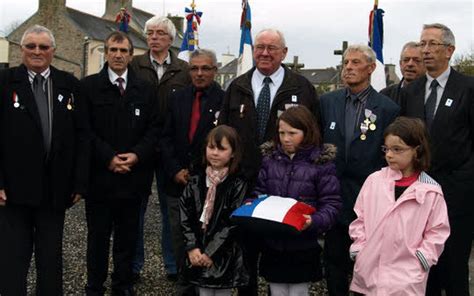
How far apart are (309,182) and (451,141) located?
125 centimetres

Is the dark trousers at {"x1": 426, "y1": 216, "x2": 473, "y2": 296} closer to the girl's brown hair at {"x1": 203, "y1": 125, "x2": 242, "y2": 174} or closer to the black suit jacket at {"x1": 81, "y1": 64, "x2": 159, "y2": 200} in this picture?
the girl's brown hair at {"x1": 203, "y1": 125, "x2": 242, "y2": 174}

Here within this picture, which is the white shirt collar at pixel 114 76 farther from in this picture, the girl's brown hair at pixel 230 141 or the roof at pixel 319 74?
the roof at pixel 319 74

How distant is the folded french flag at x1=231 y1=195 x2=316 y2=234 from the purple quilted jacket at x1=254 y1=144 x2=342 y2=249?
13 cm

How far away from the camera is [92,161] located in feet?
15.9

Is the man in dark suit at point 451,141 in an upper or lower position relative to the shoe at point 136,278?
upper

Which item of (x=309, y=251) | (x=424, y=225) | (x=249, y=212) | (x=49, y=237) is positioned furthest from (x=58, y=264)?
(x=424, y=225)

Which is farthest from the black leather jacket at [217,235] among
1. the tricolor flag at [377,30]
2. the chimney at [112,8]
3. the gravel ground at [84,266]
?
the chimney at [112,8]

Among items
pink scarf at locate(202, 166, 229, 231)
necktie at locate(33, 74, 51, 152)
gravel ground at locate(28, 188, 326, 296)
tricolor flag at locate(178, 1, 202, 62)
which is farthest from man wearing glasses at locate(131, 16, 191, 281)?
tricolor flag at locate(178, 1, 202, 62)

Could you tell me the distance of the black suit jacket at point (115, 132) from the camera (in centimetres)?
482

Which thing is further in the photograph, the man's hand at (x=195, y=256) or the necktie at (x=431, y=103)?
the necktie at (x=431, y=103)

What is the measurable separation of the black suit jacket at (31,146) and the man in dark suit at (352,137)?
2.16 meters

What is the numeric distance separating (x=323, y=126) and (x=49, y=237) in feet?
8.06

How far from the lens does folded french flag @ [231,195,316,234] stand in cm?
362

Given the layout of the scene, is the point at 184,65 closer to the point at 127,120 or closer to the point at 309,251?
the point at 127,120
